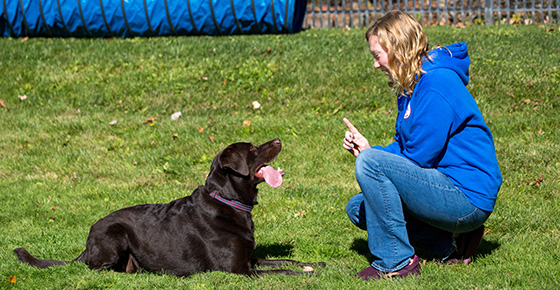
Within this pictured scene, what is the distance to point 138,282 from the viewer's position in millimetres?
4195

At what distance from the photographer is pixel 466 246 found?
4254 millimetres

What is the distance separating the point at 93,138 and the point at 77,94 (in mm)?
1853

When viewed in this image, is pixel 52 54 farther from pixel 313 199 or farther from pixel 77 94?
pixel 313 199

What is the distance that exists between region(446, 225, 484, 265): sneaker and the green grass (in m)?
0.13

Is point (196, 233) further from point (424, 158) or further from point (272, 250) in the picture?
point (424, 158)

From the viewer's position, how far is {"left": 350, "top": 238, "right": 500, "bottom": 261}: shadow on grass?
14.8 feet

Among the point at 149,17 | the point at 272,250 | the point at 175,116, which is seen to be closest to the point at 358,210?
the point at 272,250

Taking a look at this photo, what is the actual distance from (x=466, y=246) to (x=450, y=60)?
141 centimetres

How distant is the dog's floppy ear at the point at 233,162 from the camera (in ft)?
14.3

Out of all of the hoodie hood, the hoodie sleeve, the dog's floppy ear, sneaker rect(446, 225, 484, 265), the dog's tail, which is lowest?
sneaker rect(446, 225, 484, 265)

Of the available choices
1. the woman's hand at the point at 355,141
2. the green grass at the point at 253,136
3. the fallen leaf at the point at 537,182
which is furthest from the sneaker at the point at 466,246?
the fallen leaf at the point at 537,182

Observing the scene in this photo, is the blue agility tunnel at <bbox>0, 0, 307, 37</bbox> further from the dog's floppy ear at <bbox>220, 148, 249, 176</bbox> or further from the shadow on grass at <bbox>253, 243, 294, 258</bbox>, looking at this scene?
the dog's floppy ear at <bbox>220, 148, 249, 176</bbox>

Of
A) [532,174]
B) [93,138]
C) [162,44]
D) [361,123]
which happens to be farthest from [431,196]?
[162,44]

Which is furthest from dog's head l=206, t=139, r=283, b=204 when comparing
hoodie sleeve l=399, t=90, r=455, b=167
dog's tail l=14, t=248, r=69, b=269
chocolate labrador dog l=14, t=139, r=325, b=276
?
dog's tail l=14, t=248, r=69, b=269
